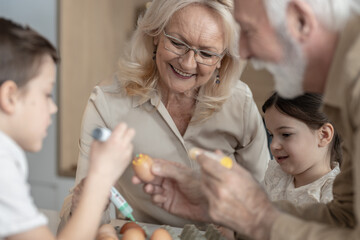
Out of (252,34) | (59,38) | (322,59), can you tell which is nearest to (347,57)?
(322,59)

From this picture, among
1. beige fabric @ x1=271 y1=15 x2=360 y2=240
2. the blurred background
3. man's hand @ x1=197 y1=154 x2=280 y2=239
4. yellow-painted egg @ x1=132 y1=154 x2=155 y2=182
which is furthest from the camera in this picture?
the blurred background

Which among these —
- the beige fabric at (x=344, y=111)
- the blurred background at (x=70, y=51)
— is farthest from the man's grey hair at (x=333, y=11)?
the blurred background at (x=70, y=51)

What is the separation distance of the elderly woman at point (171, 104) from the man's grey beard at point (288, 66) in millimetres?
588

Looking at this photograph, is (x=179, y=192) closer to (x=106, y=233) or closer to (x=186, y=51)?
(x=106, y=233)

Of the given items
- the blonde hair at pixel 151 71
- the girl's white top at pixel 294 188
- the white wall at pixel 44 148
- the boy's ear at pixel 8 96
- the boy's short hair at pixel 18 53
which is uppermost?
the boy's short hair at pixel 18 53

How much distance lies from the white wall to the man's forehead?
2831mm

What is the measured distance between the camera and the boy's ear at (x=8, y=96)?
1.01 metres

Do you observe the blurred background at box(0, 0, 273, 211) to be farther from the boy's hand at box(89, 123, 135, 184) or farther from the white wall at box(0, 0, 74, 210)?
the boy's hand at box(89, 123, 135, 184)

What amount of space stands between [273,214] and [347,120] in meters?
0.27

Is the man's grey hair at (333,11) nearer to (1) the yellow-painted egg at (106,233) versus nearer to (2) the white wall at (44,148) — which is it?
(1) the yellow-painted egg at (106,233)

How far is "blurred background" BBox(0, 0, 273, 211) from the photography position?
12.3 feet

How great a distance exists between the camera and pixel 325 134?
183cm

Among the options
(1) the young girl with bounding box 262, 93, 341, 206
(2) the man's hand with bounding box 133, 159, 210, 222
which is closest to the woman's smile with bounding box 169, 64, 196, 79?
(1) the young girl with bounding box 262, 93, 341, 206

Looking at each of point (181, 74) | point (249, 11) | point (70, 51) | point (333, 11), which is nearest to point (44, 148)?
point (70, 51)
